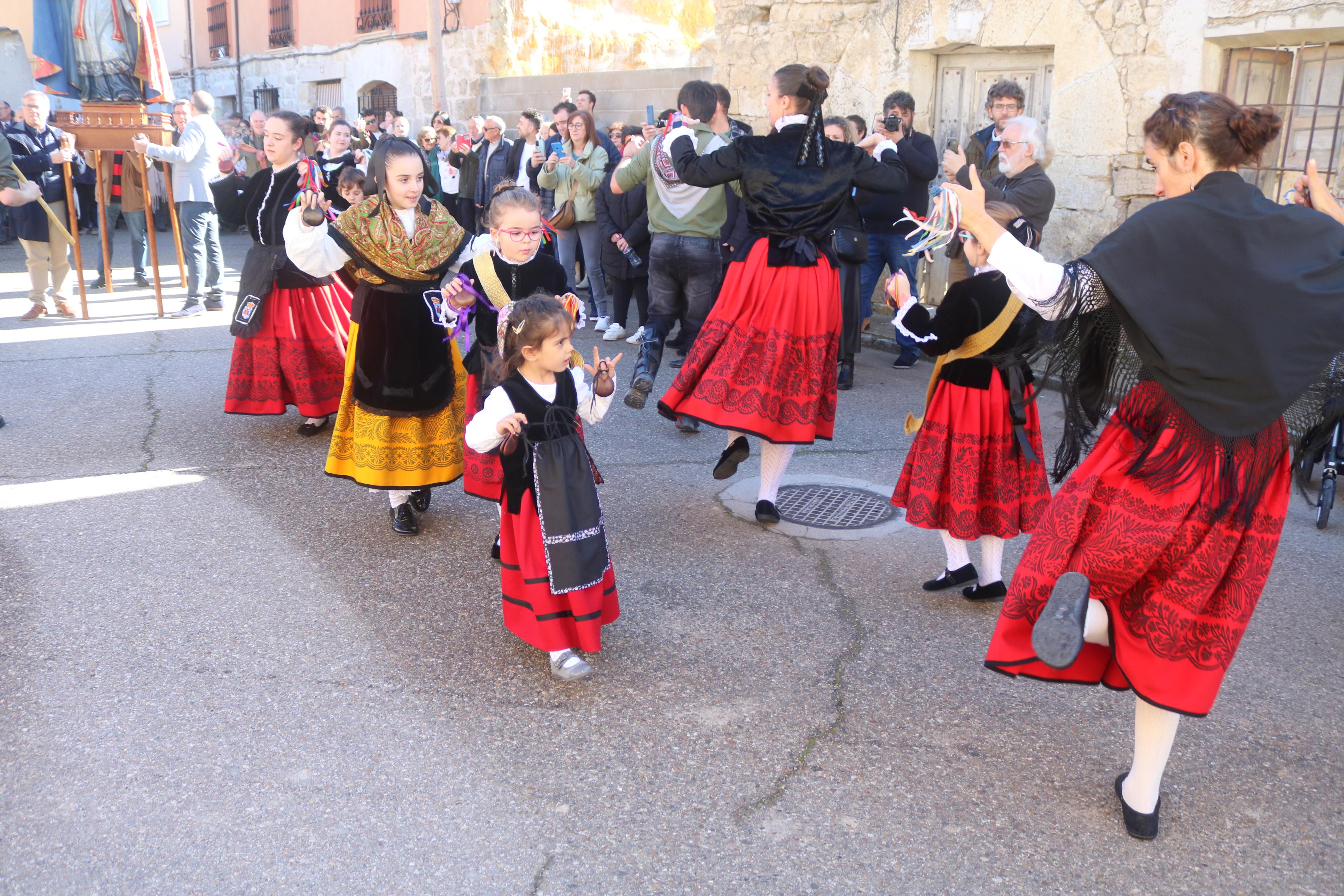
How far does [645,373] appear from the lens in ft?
20.5

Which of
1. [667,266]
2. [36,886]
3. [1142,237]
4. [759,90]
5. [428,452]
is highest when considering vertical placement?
[759,90]

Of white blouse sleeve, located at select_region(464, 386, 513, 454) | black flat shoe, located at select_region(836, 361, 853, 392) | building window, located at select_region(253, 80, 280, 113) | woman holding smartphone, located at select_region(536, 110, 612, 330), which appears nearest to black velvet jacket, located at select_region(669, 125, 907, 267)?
white blouse sleeve, located at select_region(464, 386, 513, 454)

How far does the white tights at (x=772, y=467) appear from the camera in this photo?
4.79 m

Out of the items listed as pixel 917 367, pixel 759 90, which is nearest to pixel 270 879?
pixel 917 367

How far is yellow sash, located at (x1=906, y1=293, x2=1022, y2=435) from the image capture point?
11.9ft

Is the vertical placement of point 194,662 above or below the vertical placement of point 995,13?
below

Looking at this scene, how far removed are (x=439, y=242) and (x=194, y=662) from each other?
187 centimetres

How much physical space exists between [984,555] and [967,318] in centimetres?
92

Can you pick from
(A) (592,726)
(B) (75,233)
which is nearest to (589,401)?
(A) (592,726)

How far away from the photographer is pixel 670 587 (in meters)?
4.13

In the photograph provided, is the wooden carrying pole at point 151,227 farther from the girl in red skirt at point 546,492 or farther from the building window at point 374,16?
the building window at point 374,16

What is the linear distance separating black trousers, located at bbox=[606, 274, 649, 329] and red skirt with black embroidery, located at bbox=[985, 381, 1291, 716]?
5829mm

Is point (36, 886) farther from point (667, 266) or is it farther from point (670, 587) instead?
point (667, 266)

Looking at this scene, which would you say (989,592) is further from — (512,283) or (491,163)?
(491,163)
